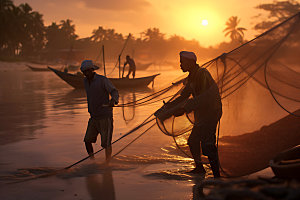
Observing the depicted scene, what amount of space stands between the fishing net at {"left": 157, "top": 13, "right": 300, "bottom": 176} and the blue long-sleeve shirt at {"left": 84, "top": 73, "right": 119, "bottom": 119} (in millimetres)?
A: 921

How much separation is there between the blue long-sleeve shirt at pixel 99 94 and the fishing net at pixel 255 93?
921mm

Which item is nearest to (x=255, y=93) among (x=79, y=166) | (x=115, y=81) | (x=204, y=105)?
(x=204, y=105)

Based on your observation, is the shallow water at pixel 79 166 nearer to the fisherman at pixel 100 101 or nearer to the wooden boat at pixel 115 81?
the fisherman at pixel 100 101

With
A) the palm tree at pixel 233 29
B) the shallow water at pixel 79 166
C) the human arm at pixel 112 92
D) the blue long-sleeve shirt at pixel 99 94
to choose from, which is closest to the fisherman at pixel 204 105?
the shallow water at pixel 79 166

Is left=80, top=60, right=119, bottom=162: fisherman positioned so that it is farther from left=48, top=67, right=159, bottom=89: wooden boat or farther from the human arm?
left=48, top=67, right=159, bottom=89: wooden boat

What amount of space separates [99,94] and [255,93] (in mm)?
2018

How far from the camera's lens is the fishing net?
4031 millimetres

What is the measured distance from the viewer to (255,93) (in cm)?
413

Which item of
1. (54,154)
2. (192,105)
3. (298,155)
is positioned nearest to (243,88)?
(192,105)

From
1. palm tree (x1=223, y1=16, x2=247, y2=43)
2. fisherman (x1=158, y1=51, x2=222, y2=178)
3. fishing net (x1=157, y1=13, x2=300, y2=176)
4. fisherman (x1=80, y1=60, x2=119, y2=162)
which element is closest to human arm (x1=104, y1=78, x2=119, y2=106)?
fisherman (x1=80, y1=60, x2=119, y2=162)

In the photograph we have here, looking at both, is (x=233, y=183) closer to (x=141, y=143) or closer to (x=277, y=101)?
(x=277, y=101)

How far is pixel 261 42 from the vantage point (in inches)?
161

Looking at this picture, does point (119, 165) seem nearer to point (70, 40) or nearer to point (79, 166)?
point (79, 166)

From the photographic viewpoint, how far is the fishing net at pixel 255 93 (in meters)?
4.03
